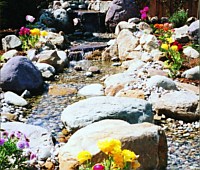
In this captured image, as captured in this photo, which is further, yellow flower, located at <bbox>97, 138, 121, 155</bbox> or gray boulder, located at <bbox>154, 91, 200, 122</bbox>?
gray boulder, located at <bbox>154, 91, 200, 122</bbox>

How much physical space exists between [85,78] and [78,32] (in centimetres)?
517

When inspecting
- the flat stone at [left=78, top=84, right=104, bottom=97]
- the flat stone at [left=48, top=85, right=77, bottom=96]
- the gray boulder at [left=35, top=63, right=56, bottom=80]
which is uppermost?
the gray boulder at [left=35, top=63, right=56, bottom=80]

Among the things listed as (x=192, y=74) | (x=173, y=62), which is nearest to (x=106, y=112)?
(x=192, y=74)

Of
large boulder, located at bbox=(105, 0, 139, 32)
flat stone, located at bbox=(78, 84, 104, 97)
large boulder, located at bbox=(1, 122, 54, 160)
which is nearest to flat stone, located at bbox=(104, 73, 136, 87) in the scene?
flat stone, located at bbox=(78, 84, 104, 97)

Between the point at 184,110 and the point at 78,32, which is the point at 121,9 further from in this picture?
the point at 184,110

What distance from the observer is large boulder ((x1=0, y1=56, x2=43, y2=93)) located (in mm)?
5785

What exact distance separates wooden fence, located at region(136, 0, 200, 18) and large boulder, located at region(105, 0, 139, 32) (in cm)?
73

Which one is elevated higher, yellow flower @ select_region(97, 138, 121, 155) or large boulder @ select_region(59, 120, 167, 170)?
yellow flower @ select_region(97, 138, 121, 155)

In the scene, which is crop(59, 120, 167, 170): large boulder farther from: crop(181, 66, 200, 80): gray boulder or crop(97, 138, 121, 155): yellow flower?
crop(181, 66, 200, 80): gray boulder

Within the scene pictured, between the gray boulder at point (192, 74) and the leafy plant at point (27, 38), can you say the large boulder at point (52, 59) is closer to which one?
the leafy plant at point (27, 38)

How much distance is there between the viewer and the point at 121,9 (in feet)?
38.7

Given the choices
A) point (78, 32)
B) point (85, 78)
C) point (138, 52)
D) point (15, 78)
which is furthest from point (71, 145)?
point (78, 32)

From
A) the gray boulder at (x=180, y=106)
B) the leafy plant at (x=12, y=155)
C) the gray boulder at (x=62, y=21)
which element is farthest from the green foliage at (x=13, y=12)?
A: the leafy plant at (x=12, y=155)

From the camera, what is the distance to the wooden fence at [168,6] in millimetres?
11758
